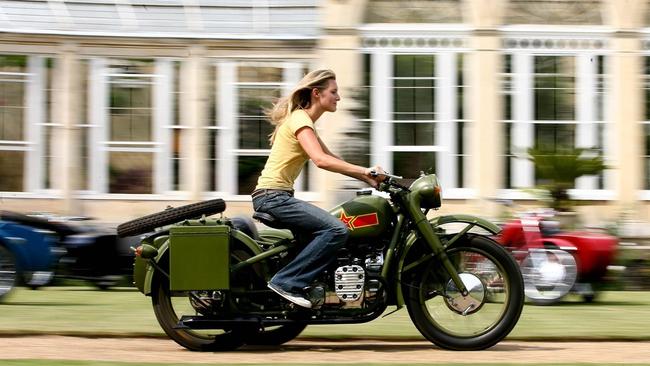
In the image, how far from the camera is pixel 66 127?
59.8ft

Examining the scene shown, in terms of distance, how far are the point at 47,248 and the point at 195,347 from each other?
4.39 metres

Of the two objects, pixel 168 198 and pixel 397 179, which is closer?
pixel 397 179

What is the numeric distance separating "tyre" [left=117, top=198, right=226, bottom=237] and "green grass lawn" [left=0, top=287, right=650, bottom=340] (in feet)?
3.58

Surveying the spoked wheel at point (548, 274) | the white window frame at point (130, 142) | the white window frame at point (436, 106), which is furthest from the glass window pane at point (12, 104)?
the spoked wheel at point (548, 274)

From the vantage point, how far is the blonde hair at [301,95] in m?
8.46

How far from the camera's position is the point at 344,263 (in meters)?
8.45

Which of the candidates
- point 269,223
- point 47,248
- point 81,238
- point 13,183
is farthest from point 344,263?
point 13,183

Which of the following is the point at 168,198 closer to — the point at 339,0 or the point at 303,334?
the point at 339,0

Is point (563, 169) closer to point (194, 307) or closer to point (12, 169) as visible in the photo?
point (12, 169)

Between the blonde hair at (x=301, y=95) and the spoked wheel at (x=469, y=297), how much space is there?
1284 millimetres

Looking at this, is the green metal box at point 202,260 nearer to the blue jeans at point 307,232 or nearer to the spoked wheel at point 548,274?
the blue jeans at point 307,232

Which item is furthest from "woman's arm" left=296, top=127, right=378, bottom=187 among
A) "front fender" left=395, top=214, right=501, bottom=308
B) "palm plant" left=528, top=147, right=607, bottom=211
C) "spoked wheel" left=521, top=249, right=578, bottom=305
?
"palm plant" left=528, top=147, right=607, bottom=211

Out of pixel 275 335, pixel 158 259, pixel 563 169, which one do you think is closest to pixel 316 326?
pixel 275 335

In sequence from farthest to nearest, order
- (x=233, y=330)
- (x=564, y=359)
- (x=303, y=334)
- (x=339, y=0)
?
(x=339, y=0) < (x=303, y=334) < (x=233, y=330) < (x=564, y=359)
